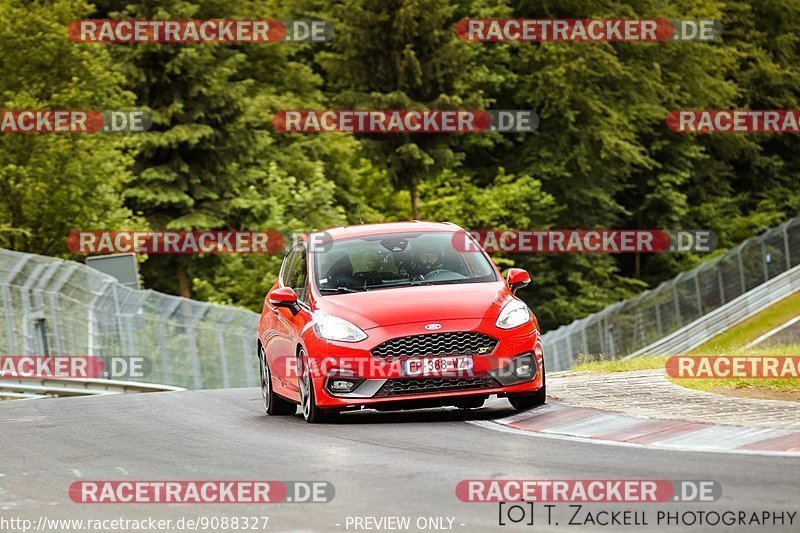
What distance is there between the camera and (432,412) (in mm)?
15125

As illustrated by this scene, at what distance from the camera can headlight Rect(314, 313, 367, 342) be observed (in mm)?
13758

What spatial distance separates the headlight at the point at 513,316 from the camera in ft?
45.7

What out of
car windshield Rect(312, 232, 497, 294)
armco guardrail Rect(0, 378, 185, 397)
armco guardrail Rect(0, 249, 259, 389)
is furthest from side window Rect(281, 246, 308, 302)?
armco guardrail Rect(0, 249, 259, 389)

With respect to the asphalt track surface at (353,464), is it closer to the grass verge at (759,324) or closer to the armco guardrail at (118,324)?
the armco guardrail at (118,324)

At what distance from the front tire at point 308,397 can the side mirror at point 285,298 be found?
57 cm

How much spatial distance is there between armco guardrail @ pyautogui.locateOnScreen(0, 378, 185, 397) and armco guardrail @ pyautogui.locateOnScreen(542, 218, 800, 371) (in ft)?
52.4

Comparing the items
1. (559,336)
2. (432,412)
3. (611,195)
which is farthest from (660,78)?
(432,412)

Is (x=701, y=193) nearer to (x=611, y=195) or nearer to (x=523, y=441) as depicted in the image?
(x=611, y=195)

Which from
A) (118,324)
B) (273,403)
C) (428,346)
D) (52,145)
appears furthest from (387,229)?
(52,145)

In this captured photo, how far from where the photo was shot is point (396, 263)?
15.0m

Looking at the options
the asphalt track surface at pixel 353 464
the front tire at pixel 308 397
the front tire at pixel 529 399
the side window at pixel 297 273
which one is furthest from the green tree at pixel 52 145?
the front tire at pixel 529 399

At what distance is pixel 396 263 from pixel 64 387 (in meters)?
12.3

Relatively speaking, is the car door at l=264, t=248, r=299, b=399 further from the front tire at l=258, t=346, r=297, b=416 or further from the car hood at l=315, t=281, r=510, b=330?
the car hood at l=315, t=281, r=510, b=330

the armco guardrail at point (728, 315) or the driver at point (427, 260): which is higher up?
the driver at point (427, 260)
